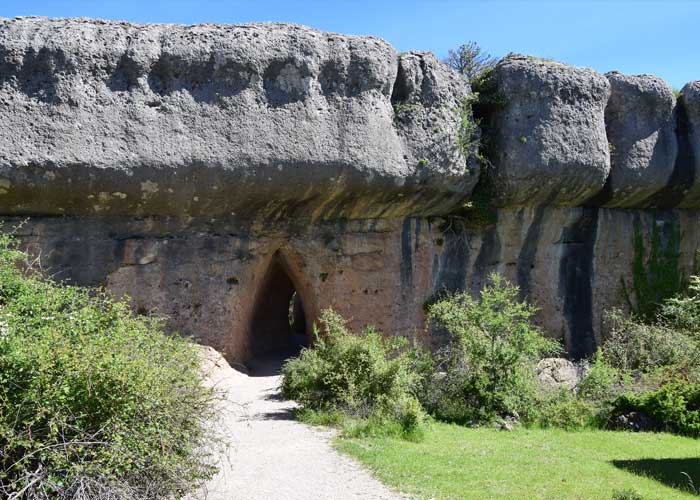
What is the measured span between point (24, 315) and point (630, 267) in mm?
13130

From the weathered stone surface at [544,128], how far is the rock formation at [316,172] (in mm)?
39

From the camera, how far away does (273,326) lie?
1677 centimetres

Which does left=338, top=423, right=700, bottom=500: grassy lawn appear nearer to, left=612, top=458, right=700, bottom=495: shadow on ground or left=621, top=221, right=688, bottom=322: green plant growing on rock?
Result: left=612, top=458, right=700, bottom=495: shadow on ground

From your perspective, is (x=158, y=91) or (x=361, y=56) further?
(x=361, y=56)

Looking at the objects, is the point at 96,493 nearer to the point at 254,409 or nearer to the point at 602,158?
the point at 254,409

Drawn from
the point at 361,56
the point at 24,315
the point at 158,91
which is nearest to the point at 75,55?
the point at 158,91

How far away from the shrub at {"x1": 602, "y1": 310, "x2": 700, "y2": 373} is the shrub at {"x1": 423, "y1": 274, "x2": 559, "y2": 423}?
290 centimetres

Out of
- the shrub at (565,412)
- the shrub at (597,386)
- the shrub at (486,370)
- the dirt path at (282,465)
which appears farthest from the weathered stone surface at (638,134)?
the dirt path at (282,465)

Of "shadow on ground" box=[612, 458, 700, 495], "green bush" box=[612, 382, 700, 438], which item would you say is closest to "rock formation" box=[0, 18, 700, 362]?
"green bush" box=[612, 382, 700, 438]

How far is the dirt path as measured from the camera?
598cm

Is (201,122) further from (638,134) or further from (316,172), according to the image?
(638,134)

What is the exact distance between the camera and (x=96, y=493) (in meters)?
4.70

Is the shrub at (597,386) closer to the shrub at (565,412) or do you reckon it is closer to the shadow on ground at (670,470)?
the shrub at (565,412)

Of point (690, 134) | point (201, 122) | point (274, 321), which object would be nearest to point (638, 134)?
point (690, 134)
